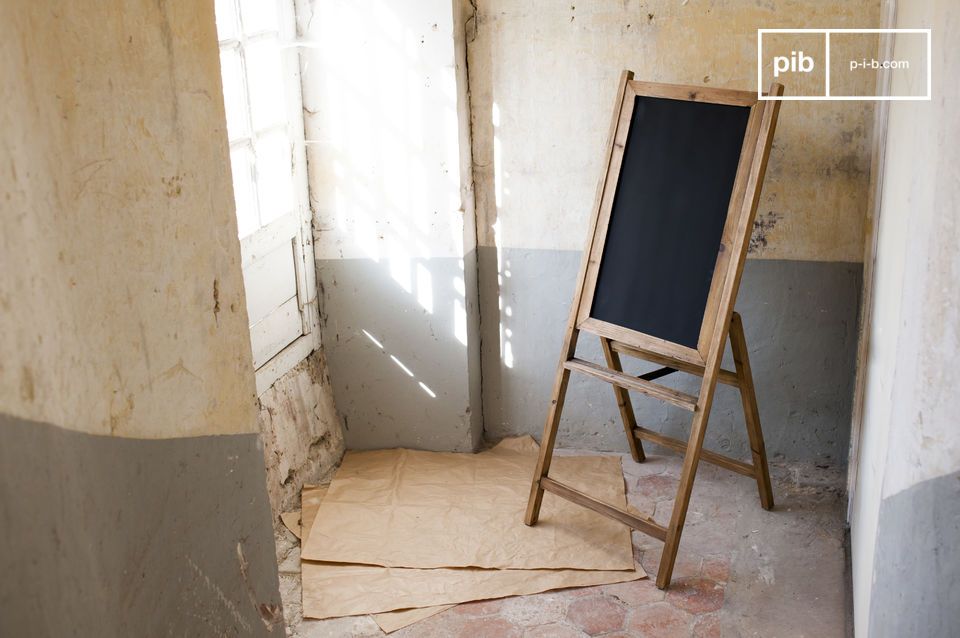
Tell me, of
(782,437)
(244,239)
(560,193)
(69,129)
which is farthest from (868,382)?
(69,129)

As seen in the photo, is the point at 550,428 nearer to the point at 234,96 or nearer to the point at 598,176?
the point at 598,176

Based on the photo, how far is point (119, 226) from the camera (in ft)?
5.13

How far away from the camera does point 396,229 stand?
3.93 metres

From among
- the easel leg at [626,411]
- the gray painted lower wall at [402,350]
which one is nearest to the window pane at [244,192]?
the gray painted lower wall at [402,350]

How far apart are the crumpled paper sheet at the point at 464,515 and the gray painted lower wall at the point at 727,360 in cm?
21

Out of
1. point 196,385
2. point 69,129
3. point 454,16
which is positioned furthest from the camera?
point 454,16

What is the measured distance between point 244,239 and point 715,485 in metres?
2.13

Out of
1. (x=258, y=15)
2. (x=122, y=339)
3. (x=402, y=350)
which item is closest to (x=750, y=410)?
(x=402, y=350)

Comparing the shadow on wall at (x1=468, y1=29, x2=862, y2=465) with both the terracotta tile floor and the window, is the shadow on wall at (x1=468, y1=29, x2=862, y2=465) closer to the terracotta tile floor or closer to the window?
the terracotta tile floor

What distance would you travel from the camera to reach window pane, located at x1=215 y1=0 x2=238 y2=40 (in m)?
3.29

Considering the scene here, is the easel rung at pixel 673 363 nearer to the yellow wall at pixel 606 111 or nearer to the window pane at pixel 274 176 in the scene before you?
the yellow wall at pixel 606 111

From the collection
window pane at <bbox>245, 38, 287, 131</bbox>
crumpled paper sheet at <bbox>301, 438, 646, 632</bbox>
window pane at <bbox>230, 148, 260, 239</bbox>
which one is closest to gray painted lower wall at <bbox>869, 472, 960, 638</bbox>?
crumpled paper sheet at <bbox>301, 438, 646, 632</bbox>

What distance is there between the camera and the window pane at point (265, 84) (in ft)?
11.6

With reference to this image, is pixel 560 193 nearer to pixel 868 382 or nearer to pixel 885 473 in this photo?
pixel 868 382
